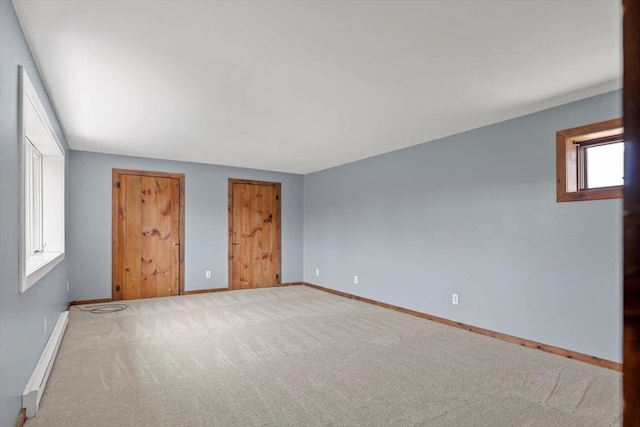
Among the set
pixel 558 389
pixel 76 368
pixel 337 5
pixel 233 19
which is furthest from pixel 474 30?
pixel 76 368

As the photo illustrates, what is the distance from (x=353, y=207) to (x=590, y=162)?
3.24 meters

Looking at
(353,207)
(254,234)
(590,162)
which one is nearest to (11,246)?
(590,162)

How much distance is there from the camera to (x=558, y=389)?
2.51 metres

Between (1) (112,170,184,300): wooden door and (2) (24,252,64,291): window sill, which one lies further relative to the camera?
(1) (112,170,184,300): wooden door

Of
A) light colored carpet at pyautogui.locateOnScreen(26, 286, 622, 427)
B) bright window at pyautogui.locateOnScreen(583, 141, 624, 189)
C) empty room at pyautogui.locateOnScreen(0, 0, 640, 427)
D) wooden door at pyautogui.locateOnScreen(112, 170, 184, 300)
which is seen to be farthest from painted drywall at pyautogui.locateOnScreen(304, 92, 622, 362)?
wooden door at pyautogui.locateOnScreen(112, 170, 184, 300)

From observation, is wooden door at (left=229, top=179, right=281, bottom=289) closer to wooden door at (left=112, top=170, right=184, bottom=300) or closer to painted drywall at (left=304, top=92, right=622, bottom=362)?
wooden door at (left=112, top=170, right=184, bottom=300)

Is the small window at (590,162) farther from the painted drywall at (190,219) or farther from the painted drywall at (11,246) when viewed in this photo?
the painted drywall at (190,219)

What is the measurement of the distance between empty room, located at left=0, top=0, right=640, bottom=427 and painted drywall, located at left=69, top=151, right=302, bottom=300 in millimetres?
46

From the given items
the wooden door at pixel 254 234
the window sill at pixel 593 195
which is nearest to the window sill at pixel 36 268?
the wooden door at pixel 254 234

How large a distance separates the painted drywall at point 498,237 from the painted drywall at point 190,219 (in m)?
1.75

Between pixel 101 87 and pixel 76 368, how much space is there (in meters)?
2.24

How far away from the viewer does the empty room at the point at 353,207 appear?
6.39 ft

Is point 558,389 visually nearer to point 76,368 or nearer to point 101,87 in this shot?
point 76,368

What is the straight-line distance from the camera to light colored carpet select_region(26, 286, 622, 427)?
2154 millimetres
